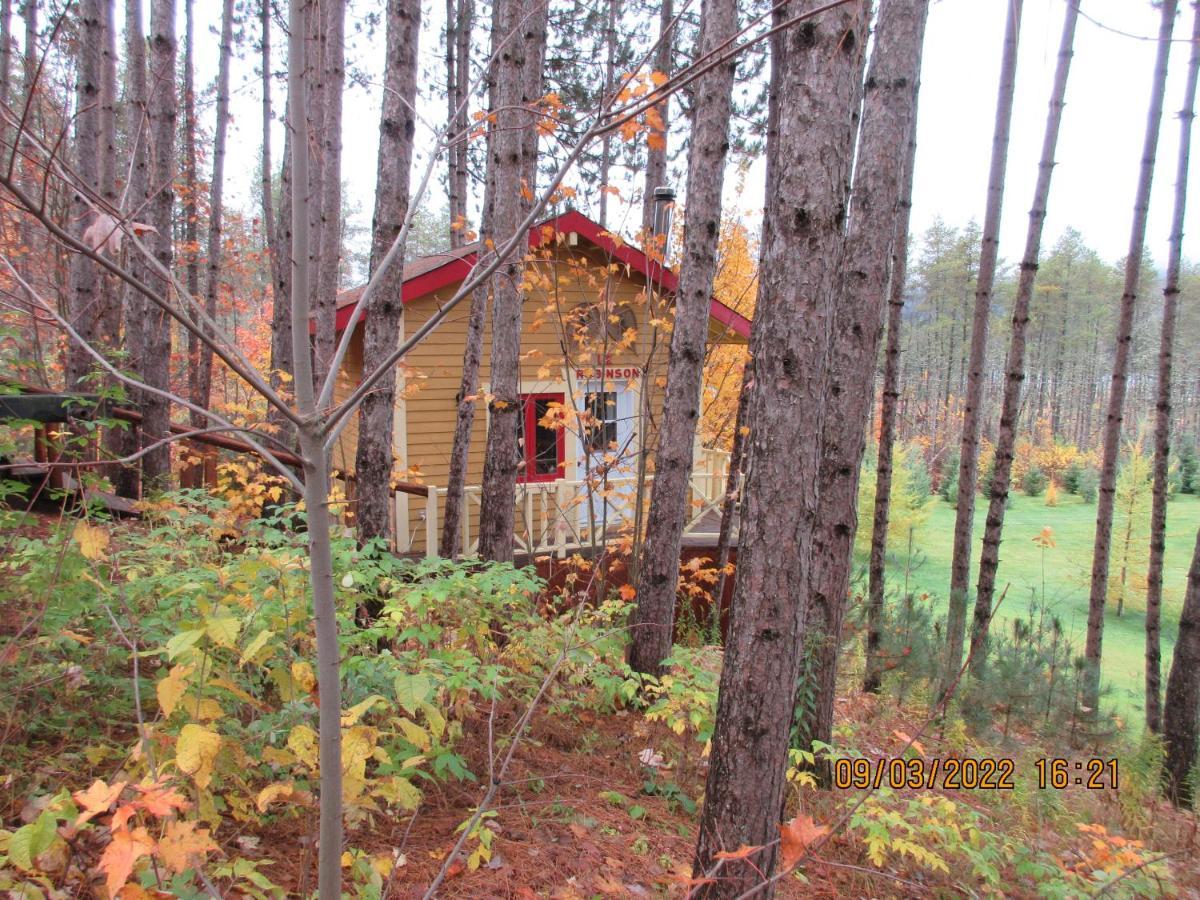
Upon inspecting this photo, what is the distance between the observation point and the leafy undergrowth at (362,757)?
175cm

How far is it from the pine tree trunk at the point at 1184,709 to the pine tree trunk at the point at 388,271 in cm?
729

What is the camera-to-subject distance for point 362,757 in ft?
5.53

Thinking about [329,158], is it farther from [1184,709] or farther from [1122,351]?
[1184,709]

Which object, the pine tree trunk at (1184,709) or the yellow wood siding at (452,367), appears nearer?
the pine tree trunk at (1184,709)

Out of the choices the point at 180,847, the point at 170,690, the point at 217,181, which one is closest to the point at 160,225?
the point at 170,690

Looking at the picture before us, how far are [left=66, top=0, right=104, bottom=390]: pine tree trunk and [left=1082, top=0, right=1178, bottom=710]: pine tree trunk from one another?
11.1 meters

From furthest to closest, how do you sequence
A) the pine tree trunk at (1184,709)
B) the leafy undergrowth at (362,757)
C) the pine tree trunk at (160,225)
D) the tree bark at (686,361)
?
1. the pine tree trunk at (1184,709)
2. the pine tree trunk at (160,225)
3. the tree bark at (686,361)
4. the leafy undergrowth at (362,757)

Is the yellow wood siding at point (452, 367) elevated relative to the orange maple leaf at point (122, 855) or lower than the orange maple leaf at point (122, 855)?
elevated

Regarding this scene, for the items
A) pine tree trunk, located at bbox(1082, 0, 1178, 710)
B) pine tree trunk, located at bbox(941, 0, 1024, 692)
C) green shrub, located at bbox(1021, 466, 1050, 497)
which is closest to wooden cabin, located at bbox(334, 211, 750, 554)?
pine tree trunk, located at bbox(941, 0, 1024, 692)

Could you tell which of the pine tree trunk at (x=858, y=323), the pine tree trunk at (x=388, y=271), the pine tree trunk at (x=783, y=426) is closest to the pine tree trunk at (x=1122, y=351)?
the pine tree trunk at (x=858, y=323)

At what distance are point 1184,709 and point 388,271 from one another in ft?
26.6

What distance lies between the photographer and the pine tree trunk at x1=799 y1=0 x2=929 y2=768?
12.5 feet
